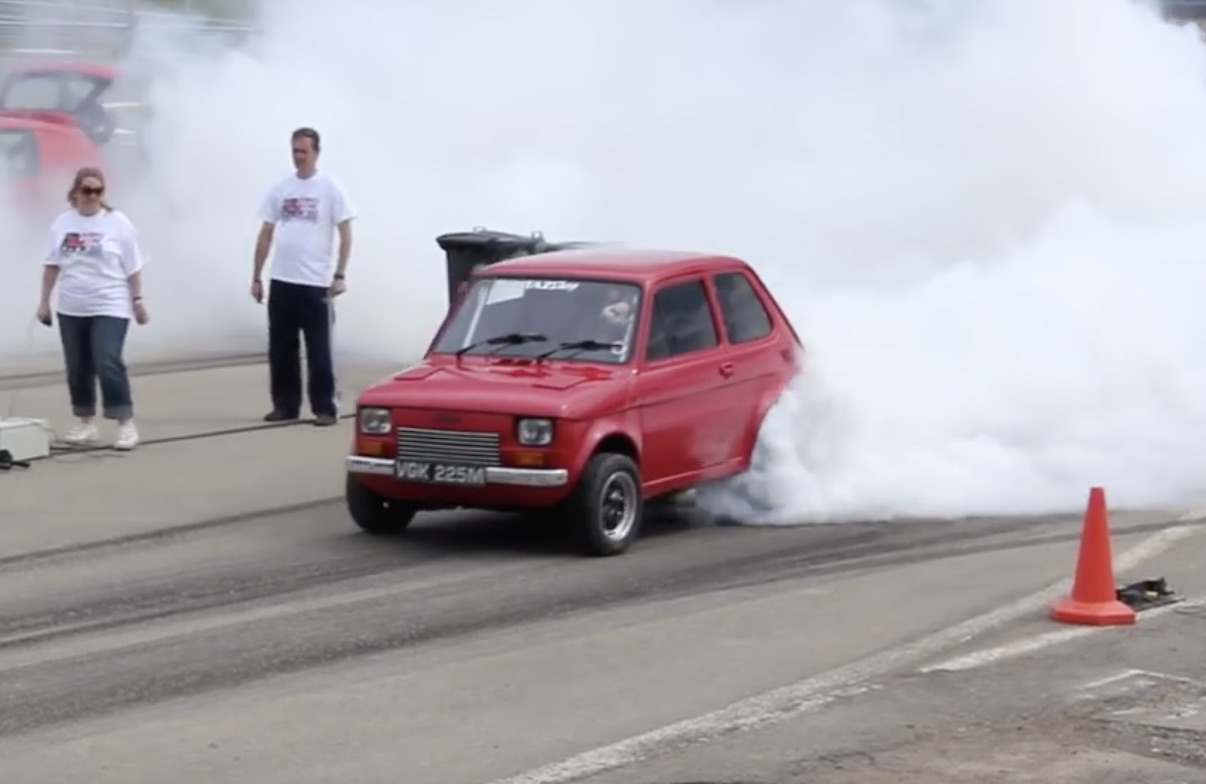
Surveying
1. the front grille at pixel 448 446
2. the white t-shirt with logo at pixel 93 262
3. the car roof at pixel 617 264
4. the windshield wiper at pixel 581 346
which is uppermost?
the white t-shirt with logo at pixel 93 262

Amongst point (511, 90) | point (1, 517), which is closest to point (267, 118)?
point (511, 90)

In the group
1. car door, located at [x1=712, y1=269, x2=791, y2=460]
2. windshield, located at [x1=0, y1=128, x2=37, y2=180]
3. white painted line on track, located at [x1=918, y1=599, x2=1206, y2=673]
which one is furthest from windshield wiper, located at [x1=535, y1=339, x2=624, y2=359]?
windshield, located at [x1=0, y1=128, x2=37, y2=180]

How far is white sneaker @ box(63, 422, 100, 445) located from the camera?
13.9 m

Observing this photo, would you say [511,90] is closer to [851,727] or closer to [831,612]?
[831,612]

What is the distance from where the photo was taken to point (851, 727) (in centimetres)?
790

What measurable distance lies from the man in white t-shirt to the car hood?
3.18 meters

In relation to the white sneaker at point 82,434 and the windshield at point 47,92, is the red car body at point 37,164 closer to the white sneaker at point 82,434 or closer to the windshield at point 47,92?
the windshield at point 47,92

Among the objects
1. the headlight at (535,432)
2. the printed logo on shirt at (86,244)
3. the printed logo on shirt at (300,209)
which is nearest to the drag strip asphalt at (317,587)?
the headlight at (535,432)

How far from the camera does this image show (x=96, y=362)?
13.6 metres

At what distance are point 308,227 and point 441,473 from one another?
4.07 metres

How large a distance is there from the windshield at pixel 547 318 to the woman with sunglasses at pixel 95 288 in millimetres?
2506

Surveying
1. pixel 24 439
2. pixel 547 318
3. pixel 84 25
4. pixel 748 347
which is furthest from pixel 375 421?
pixel 84 25

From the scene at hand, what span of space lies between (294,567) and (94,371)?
3582 mm

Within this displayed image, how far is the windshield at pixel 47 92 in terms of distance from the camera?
24.4 m
